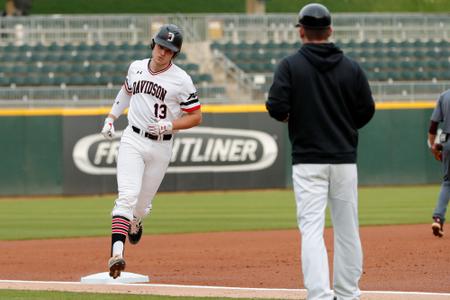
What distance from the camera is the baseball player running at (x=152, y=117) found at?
8.34 meters

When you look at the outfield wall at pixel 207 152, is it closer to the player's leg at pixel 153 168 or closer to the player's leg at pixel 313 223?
the player's leg at pixel 153 168

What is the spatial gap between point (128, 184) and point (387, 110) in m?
16.8

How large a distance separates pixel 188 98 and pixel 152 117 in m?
0.34

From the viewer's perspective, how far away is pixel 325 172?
6.07 meters

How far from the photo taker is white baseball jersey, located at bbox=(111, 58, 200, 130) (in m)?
8.51

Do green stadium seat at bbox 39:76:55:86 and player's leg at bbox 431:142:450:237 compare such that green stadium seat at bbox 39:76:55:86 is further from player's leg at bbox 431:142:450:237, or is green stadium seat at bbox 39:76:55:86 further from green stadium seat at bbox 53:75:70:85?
player's leg at bbox 431:142:450:237

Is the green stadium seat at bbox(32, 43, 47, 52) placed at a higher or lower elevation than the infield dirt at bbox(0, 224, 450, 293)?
higher

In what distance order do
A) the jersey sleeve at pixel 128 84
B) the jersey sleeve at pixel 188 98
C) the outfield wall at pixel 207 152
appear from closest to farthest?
the jersey sleeve at pixel 188 98 → the jersey sleeve at pixel 128 84 → the outfield wall at pixel 207 152

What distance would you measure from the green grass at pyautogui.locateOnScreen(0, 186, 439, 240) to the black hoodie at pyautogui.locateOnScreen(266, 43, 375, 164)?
7.83m

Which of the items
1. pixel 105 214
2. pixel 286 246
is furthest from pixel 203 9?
pixel 286 246

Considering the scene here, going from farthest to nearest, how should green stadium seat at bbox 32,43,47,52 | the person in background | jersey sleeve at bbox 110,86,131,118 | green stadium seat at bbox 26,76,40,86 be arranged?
green stadium seat at bbox 32,43,47,52 < green stadium seat at bbox 26,76,40,86 < the person in background < jersey sleeve at bbox 110,86,131,118

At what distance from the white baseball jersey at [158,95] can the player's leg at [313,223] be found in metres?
2.60

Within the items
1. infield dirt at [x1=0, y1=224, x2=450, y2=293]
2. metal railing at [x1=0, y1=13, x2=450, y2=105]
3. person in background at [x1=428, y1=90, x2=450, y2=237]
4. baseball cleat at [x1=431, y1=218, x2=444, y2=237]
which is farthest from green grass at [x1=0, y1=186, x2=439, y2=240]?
metal railing at [x1=0, y1=13, x2=450, y2=105]

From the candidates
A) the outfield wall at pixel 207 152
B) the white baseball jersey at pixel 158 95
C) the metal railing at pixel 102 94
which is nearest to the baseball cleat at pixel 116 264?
the white baseball jersey at pixel 158 95
